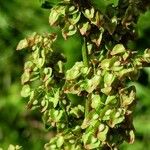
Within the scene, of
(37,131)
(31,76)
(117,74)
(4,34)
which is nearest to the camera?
(117,74)

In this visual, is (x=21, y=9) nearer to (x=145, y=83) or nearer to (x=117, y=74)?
(x=145, y=83)

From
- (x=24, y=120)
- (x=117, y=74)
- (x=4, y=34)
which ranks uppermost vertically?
(x=117, y=74)

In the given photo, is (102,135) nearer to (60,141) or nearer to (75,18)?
(60,141)

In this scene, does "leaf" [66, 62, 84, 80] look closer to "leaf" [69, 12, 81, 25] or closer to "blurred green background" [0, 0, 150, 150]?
"leaf" [69, 12, 81, 25]

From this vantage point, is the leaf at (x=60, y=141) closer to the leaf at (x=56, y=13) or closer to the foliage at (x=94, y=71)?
the foliage at (x=94, y=71)

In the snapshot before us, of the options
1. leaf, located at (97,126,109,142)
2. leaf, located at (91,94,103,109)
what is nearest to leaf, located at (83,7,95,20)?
leaf, located at (91,94,103,109)

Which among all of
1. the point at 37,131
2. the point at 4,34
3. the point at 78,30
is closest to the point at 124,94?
the point at 78,30

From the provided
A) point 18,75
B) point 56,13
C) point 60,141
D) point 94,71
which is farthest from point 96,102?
point 18,75
